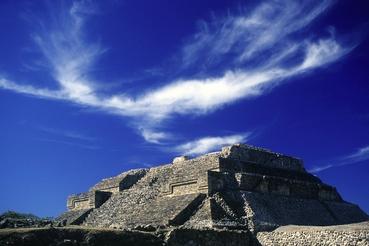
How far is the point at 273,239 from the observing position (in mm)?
16375

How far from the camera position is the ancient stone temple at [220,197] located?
17.5m

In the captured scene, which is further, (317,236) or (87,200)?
(87,200)

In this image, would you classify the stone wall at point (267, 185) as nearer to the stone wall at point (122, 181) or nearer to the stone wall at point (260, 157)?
the stone wall at point (260, 157)

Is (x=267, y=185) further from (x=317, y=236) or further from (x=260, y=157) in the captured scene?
(x=317, y=236)

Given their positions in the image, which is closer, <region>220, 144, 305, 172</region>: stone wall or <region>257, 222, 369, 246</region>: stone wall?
<region>257, 222, 369, 246</region>: stone wall

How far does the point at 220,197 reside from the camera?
1811 centimetres

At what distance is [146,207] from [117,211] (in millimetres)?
2135

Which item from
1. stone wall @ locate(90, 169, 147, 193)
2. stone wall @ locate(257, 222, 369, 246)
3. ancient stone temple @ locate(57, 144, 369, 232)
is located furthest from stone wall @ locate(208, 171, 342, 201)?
stone wall @ locate(90, 169, 147, 193)

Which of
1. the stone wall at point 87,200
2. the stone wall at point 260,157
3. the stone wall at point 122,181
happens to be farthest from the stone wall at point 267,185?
the stone wall at point 87,200

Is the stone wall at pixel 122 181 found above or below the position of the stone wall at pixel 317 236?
above

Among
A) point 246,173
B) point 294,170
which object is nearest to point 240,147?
point 246,173

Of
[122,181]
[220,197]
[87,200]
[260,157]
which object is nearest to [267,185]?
[220,197]

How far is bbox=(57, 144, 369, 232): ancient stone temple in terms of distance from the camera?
691 inches

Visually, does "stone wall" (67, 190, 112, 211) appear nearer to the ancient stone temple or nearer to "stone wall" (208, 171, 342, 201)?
the ancient stone temple
